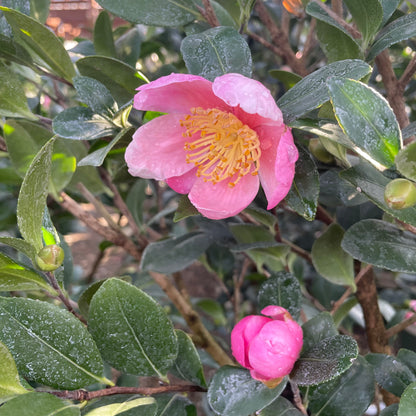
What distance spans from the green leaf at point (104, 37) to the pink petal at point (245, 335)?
0.57 metres

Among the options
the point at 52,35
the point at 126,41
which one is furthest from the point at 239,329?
the point at 126,41

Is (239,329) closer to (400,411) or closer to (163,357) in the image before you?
(163,357)

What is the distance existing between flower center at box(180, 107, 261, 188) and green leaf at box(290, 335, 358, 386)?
224 millimetres

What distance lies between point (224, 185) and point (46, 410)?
0.33 metres

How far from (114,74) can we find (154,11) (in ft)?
0.39

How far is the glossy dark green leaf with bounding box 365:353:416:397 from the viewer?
0.62 metres

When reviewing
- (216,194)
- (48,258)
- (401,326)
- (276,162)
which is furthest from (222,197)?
(401,326)

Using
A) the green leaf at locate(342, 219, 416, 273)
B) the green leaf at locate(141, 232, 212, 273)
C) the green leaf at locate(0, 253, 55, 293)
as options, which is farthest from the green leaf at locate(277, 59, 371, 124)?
the green leaf at locate(141, 232, 212, 273)

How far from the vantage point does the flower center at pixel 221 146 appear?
2.01ft

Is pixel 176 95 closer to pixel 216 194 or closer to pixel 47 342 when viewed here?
pixel 216 194

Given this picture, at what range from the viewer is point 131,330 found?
527mm

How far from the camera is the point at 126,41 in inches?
36.7

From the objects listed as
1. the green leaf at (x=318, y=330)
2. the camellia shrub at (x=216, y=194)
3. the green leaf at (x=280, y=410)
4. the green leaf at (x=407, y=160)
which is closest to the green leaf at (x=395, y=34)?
the camellia shrub at (x=216, y=194)

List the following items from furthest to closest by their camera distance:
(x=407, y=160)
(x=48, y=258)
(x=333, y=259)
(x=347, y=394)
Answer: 1. (x=333, y=259)
2. (x=347, y=394)
3. (x=48, y=258)
4. (x=407, y=160)
